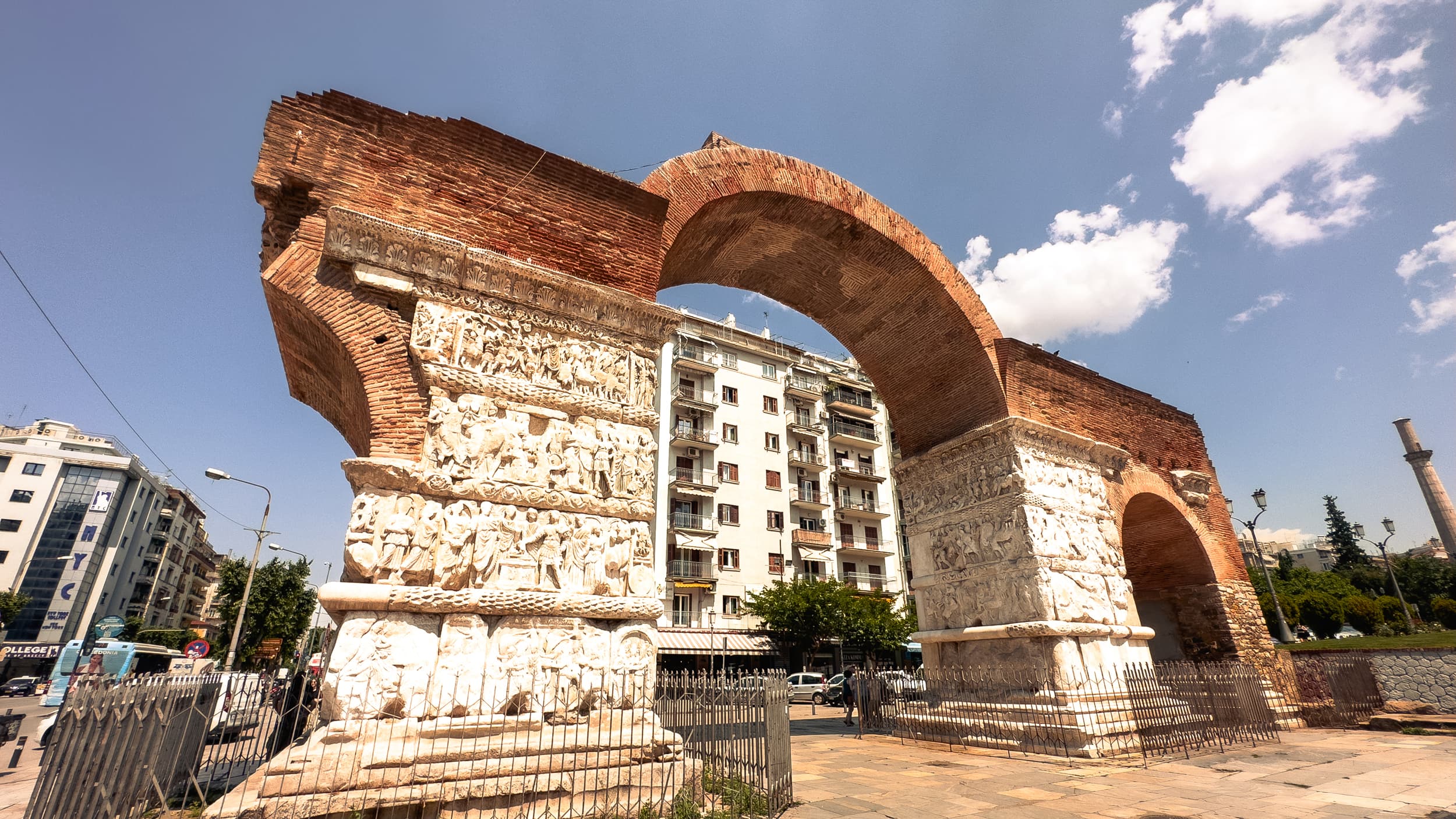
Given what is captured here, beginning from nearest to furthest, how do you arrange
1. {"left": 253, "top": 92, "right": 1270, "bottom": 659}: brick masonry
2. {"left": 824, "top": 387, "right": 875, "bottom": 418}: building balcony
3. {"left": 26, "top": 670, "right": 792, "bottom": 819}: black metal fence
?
{"left": 26, "top": 670, "right": 792, "bottom": 819}: black metal fence → {"left": 253, "top": 92, "right": 1270, "bottom": 659}: brick masonry → {"left": 824, "top": 387, "right": 875, "bottom": 418}: building balcony

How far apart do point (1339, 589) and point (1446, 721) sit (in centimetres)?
3305

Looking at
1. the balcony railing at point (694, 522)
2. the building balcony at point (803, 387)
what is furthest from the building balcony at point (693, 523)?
the building balcony at point (803, 387)

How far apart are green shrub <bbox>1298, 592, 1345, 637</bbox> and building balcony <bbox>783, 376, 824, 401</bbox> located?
21.4 m

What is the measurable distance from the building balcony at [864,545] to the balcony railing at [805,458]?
147 inches

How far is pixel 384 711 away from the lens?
416 centimetres

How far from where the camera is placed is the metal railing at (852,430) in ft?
107

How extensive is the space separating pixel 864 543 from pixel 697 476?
31.3ft

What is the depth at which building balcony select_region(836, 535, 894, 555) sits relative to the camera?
30.3 metres

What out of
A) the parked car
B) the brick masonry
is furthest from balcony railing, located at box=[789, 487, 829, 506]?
the parked car

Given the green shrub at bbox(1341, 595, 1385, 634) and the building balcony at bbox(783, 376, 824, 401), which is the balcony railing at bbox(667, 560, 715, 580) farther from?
the green shrub at bbox(1341, 595, 1385, 634)

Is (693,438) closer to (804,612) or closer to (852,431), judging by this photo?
(804,612)

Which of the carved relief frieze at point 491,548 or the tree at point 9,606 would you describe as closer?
the carved relief frieze at point 491,548

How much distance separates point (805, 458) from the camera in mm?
30891

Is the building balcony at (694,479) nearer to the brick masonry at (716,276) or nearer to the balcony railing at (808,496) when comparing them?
the balcony railing at (808,496)
